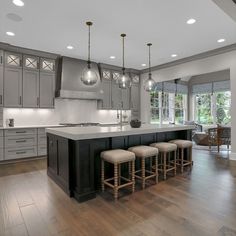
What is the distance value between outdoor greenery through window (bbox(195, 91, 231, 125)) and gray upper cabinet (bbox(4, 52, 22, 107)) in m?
8.18

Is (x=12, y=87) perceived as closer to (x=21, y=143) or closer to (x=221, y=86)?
Result: (x=21, y=143)

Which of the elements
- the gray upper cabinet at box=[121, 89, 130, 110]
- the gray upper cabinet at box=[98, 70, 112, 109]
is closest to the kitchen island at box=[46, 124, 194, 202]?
the gray upper cabinet at box=[98, 70, 112, 109]

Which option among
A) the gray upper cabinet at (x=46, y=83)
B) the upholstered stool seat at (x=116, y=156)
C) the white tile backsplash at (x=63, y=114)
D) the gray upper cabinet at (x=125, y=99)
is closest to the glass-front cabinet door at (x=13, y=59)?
the gray upper cabinet at (x=46, y=83)

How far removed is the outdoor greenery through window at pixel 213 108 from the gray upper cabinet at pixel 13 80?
26.8ft

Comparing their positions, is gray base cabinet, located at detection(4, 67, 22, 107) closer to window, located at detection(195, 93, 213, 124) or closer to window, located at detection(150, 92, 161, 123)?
window, located at detection(150, 92, 161, 123)

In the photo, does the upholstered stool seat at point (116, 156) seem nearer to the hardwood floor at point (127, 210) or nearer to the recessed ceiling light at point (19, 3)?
the hardwood floor at point (127, 210)

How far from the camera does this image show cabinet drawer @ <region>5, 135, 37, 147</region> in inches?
171

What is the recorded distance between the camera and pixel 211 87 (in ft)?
28.0

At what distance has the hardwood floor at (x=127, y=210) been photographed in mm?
1835

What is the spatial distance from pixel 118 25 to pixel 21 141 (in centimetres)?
360

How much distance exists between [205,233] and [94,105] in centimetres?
509

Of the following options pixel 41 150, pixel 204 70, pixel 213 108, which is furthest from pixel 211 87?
pixel 41 150

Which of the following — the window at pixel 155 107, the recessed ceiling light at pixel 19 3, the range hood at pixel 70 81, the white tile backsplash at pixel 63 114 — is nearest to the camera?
the recessed ceiling light at pixel 19 3

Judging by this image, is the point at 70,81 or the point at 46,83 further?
the point at 70,81
